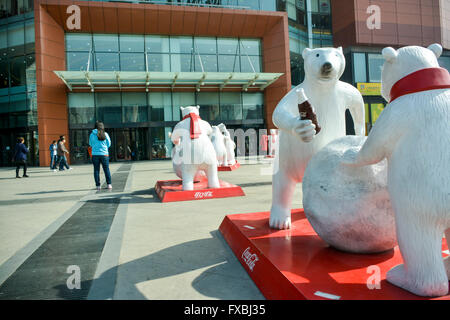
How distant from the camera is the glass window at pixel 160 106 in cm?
1911

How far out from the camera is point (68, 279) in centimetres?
237

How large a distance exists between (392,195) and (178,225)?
274 cm

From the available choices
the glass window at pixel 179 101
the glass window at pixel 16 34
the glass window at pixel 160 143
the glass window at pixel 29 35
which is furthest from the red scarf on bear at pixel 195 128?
the glass window at pixel 16 34

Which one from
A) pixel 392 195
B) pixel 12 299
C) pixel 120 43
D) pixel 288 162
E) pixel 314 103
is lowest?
pixel 12 299

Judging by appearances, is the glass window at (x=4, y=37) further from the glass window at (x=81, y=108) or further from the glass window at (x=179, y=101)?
the glass window at (x=179, y=101)

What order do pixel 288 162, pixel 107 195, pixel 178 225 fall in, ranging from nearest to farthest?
1. pixel 288 162
2. pixel 178 225
3. pixel 107 195

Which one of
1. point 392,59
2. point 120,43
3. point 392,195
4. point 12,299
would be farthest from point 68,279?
point 120,43

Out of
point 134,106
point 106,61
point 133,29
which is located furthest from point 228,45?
point 106,61

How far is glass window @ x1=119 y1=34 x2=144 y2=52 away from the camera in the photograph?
1856cm

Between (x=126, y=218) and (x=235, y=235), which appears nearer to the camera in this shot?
(x=235, y=235)

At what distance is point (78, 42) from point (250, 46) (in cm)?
1043

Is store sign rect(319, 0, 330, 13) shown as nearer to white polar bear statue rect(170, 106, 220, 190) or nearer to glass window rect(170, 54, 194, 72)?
glass window rect(170, 54, 194, 72)

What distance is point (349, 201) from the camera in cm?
195

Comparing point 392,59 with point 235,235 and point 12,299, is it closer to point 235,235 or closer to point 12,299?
point 235,235
